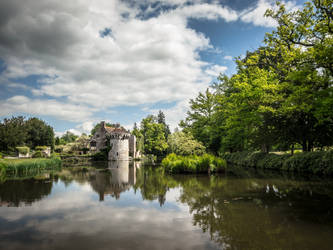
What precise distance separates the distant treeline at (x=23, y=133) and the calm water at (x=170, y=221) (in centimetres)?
2766

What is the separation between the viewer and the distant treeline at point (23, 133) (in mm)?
31703

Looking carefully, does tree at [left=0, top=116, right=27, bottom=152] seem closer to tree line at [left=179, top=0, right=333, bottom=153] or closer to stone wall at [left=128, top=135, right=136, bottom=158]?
stone wall at [left=128, top=135, right=136, bottom=158]

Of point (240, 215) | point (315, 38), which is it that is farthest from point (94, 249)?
point (315, 38)

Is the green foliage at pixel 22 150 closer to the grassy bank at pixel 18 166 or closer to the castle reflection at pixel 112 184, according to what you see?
the grassy bank at pixel 18 166

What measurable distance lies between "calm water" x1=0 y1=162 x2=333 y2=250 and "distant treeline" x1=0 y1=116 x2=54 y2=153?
2766 cm

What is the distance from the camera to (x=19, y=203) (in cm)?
746

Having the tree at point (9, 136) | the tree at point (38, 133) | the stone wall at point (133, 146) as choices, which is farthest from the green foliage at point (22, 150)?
the stone wall at point (133, 146)

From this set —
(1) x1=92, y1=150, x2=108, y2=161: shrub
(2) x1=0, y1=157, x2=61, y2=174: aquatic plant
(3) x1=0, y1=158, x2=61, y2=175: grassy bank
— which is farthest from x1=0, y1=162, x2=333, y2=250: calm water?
(1) x1=92, y1=150, x2=108, y2=161: shrub

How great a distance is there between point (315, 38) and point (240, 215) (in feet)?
43.3

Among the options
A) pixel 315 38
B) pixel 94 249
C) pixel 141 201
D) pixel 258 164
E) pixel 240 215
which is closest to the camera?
pixel 94 249

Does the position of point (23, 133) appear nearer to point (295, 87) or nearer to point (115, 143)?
point (115, 143)

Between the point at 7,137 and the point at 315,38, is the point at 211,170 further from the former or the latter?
the point at 7,137

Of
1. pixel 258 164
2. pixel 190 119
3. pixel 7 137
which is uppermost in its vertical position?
pixel 190 119

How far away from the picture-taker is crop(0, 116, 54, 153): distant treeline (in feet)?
104
